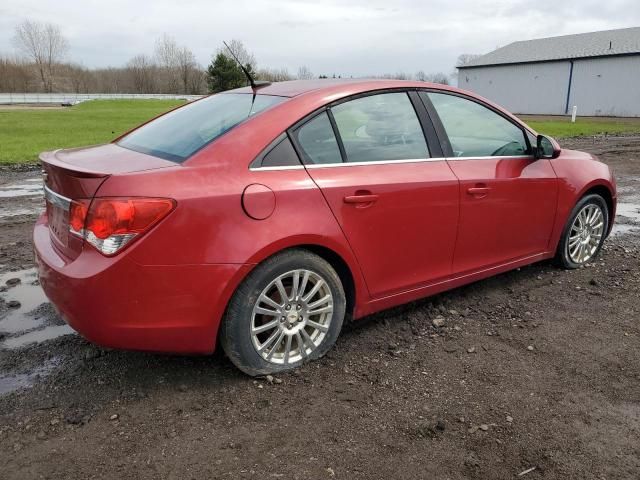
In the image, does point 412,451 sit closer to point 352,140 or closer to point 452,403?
A: point 452,403

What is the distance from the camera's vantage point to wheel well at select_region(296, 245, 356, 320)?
3.20 metres

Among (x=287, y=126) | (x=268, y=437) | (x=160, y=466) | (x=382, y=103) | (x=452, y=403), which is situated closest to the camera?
(x=160, y=466)

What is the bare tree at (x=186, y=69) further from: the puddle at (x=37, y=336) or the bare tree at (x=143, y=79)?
the puddle at (x=37, y=336)

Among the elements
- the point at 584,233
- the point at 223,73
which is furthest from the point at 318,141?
the point at 223,73

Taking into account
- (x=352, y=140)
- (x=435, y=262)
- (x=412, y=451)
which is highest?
(x=352, y=140)

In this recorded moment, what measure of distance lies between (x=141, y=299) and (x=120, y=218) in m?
0.40

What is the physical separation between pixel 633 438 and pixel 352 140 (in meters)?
2.16

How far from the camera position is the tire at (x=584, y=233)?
4.87 metres

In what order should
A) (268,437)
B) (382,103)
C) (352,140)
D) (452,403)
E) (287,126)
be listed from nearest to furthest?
(268,437) < (452,403) < (287,126) < (352,140) < (382,103)

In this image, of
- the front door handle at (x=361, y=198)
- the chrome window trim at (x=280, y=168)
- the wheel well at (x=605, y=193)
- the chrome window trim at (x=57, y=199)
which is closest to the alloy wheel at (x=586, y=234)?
the wheel well at (x=605, y=193)

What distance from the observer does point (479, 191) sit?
3.87 metres

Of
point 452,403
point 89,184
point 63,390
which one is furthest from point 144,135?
point 452,403

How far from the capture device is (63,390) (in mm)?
3012

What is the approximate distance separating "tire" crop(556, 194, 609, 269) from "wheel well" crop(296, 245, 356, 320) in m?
2.41
